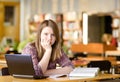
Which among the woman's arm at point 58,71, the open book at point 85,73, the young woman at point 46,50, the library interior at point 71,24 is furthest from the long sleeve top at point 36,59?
the library interior at point 71,24

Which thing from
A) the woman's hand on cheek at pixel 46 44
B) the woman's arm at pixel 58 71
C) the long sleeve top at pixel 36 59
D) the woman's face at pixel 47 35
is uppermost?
the woman's face at pixel 47 35

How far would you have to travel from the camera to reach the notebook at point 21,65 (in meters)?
3.02

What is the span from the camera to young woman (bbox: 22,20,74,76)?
343 centimetres

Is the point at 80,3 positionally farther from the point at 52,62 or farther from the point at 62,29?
the point at 52,62

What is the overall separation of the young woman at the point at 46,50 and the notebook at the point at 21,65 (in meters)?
0.28

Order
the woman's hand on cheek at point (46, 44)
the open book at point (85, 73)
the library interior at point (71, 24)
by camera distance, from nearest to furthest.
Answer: the open book at point (85, 73) < the woman's hand on cheek at point (46, 44) < the library interior at point (71, 24)

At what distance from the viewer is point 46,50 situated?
3.50 metres

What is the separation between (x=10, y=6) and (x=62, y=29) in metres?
3.54

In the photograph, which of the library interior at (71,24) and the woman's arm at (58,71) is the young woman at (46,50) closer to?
the woman's arm at (58,71)

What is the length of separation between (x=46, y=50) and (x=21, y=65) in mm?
497

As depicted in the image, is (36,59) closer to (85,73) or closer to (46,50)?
(46,50)

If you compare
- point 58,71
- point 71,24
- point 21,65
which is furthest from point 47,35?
point 71,24

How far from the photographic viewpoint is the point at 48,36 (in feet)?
11.5

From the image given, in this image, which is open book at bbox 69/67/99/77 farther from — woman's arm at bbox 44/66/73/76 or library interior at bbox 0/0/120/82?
library interior at bbox 0/0/120/82
